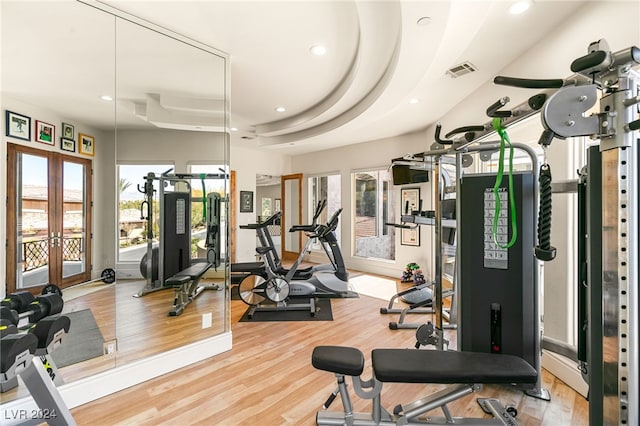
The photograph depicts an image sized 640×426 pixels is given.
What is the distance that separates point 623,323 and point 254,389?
203cm

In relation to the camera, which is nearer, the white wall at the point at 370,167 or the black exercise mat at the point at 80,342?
the black exercise mat at the point at 80,342

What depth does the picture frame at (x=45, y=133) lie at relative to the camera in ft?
6.15

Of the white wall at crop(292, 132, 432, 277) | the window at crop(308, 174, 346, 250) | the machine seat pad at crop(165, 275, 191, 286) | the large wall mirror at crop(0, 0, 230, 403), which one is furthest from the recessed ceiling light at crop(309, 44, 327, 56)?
the window at crop(308, 174, 346, 250)

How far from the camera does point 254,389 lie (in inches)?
81.1

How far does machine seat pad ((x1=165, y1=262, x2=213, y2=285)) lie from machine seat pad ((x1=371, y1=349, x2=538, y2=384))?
188 cm

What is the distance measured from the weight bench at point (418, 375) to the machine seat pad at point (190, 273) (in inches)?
64.9

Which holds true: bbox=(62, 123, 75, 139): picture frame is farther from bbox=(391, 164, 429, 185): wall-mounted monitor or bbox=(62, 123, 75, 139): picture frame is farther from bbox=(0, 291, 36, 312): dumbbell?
bbox=(391, 164, 429, 185): wall-mounted monitor

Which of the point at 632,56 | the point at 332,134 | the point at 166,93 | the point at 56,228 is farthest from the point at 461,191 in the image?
the point at 332,134

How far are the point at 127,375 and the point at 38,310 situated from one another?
2.41ft

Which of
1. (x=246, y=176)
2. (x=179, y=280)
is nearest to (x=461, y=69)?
(x=179, y=280)

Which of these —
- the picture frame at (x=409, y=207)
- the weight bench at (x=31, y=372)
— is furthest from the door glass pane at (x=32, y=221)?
the picture frame at (x=409, y=207)

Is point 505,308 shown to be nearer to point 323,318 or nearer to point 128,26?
point 323,318

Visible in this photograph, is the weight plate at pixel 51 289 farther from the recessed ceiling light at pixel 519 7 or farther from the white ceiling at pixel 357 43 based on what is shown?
the recessed ceiling light at pixel 519 7

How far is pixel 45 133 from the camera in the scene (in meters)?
1.92
